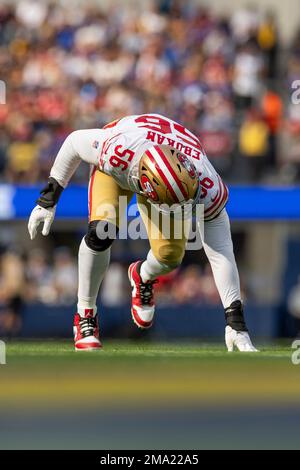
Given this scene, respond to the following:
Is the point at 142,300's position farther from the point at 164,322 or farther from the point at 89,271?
the point at 164,322

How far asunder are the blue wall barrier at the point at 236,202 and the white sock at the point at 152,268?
31.6 feet

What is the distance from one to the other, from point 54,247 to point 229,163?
4.09 meters

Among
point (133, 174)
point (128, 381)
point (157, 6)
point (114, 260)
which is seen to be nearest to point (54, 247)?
point (114, 260)

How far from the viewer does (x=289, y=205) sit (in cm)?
2008

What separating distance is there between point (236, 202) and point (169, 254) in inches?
420

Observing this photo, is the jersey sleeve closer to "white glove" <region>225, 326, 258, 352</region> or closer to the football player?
the football player

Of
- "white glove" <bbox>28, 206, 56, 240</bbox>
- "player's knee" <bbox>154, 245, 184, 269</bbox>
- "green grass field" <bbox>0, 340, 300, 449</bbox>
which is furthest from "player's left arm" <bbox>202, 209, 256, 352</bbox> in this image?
"green grass field" <bbox>0, 340, 300, 449</bbox>

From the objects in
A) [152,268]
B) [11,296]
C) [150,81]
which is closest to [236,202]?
[150,81]

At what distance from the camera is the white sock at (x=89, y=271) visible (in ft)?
31.1

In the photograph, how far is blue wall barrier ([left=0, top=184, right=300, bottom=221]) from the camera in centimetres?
1997

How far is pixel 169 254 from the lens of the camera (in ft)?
31.8

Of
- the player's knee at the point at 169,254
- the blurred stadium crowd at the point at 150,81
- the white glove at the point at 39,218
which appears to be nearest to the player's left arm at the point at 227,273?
the player's knee at the point at 169,254

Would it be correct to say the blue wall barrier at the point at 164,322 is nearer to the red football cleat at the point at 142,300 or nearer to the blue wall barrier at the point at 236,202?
the blue wall barrier at the point at 236,202

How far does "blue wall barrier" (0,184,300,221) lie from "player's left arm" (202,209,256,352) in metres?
10.5
